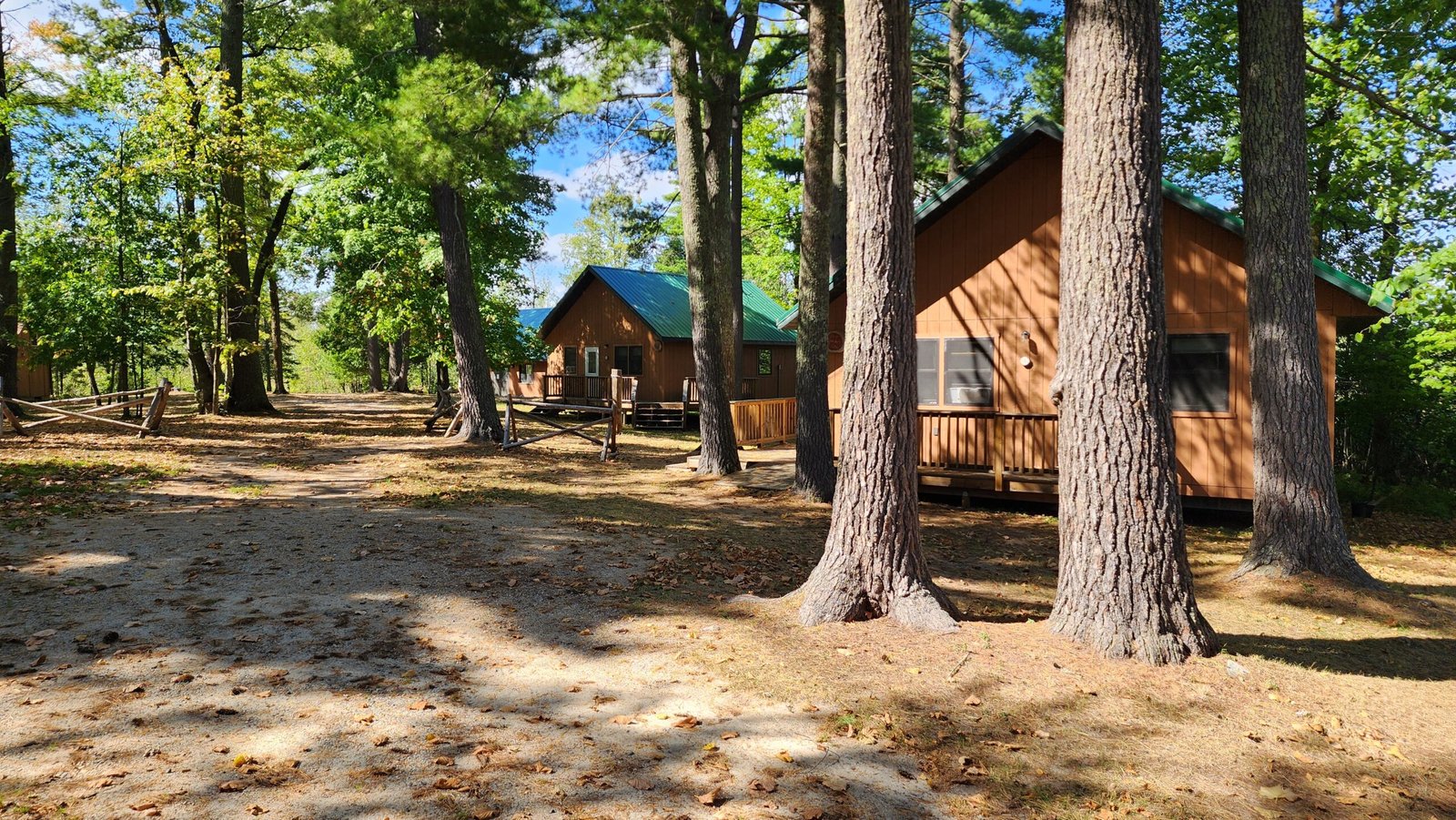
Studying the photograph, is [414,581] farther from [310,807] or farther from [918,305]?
[918,305]

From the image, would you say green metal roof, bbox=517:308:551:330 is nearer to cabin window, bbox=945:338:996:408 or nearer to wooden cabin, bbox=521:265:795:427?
wooden cabin, bbox=521:265:795:427

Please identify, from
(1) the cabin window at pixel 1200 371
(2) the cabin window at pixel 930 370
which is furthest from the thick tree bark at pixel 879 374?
(2) the cabin window at pixel 930 370

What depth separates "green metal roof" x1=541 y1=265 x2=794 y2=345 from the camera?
29375 millimetres

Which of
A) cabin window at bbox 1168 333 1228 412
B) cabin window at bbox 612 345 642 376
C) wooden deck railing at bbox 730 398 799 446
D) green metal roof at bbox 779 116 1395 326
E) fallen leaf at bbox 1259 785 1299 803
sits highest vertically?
green metal roof at bbox 779 116 1395 326

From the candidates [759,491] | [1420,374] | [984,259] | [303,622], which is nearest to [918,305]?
[984,259]

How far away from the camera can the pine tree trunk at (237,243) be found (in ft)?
62.4

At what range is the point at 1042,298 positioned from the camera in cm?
1290

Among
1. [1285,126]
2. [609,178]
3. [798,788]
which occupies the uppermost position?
[609,178]

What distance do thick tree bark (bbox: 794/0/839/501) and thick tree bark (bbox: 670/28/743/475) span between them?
219 cm

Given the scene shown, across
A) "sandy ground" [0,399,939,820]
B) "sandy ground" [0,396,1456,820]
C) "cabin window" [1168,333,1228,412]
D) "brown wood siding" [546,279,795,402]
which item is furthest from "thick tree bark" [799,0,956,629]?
"brown wood siding" [546,279,795,402]

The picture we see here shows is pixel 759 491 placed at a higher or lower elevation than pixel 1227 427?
lower

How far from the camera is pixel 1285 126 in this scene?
8.41 meters

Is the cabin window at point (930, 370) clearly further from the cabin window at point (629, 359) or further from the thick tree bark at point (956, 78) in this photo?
the cabin window at point (629, 359)

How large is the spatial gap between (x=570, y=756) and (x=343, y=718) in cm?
128
